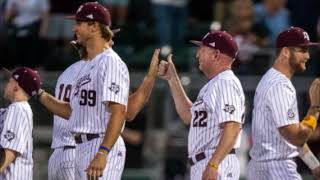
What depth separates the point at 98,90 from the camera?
809 cm

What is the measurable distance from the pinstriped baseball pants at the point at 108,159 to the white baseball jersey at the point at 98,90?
11 cm

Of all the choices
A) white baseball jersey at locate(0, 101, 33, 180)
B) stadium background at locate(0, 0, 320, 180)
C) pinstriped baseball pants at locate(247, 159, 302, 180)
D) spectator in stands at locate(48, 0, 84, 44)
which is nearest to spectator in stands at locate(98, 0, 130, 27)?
stadium background at locate(0, 0, 320, 180)

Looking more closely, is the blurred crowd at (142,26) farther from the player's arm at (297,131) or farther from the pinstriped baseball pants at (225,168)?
the pinstriped baseball pants at (225,168)

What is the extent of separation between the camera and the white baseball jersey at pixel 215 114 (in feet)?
26.2

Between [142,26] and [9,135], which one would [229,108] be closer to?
[9,135]

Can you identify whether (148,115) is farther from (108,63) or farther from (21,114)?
(108,63)

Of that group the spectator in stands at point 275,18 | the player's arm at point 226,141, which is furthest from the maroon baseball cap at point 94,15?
the spectator in stands at point 275,18

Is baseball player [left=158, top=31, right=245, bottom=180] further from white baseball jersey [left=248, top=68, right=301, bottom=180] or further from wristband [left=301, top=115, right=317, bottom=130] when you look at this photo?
wristband [left=301, top=115, right=317, bottom=130]

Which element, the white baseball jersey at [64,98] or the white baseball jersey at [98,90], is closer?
the white baseball jersey at [98,90]

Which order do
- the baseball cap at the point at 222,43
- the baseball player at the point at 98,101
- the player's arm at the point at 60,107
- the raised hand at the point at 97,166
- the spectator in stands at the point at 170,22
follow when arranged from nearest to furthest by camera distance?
the raised hand at the point at 97,166, the baseball player at the point at 98,101, the baseball cap at the point at 222,43, the player's arm at the point at 60,107, the spectator in stands at the point at 170,22

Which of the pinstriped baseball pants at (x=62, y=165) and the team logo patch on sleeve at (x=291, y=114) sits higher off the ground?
the team logo patch on sleeve at (x=291, y=114)

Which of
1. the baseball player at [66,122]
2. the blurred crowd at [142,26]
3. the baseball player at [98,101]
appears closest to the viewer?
the baseball player at [98,101]

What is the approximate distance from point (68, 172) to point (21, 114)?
0.64 m

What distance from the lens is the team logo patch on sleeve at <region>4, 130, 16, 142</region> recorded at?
29.0 feet
